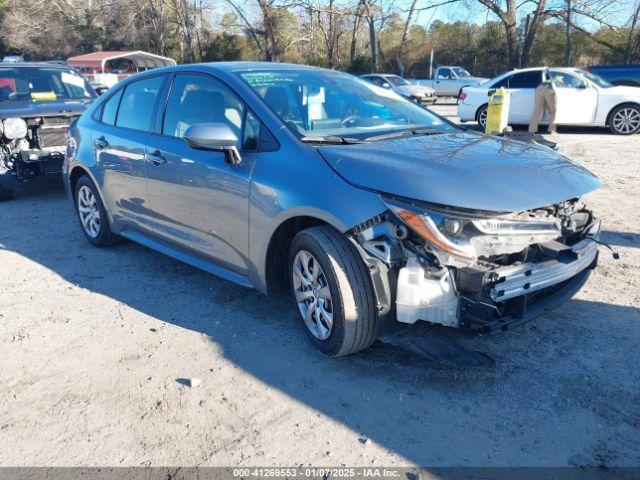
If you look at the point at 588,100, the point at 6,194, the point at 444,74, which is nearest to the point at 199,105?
the point at 6,194

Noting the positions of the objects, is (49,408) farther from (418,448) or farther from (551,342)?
(551,342)

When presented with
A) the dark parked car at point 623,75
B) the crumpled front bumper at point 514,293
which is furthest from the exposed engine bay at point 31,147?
the dark parked car at point 623,75

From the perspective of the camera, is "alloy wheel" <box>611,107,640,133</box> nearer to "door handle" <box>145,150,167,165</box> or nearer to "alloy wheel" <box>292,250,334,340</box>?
"door handle" <box>145,150,167,165</box>

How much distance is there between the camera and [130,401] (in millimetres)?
3061

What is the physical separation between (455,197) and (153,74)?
3.08 m

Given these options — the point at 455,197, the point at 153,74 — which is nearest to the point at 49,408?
the point at 455,197

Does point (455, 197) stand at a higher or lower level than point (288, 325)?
higher

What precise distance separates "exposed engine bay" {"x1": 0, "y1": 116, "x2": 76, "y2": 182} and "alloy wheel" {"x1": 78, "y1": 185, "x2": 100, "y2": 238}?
2298 millimetres

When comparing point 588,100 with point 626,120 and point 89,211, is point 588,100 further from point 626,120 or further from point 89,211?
point 89,211

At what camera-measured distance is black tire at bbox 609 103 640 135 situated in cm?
1267

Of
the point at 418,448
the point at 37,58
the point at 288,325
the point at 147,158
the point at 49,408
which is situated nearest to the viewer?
the point at 418,448

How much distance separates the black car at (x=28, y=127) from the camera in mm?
7480

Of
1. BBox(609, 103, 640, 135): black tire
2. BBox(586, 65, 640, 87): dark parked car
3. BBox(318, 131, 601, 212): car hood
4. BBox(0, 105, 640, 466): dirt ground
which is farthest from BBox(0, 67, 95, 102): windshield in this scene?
BBox(586, 65, 640, 87): dark parked car

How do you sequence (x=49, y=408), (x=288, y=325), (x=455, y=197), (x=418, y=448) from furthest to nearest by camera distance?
(x=288, y=325), (x=49, y=408), (x=455, y=197), (x=418, y=448)
